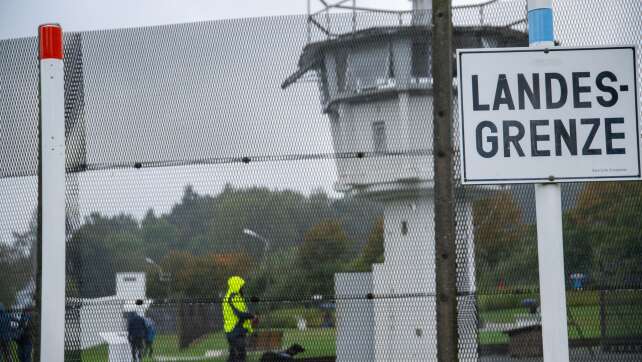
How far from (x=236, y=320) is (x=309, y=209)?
0.94m

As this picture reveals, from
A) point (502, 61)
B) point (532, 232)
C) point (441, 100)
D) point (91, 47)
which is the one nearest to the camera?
point (502, 61)

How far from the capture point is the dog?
6.76 metres

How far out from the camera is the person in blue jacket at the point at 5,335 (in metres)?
7.40

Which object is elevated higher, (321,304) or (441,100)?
(441,100)

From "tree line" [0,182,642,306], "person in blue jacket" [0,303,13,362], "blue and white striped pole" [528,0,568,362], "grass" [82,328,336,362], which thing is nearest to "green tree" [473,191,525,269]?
"tree line" [0,182,642,306]

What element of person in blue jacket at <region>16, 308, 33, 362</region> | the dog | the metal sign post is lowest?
the dog

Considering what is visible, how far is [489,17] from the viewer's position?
679 centimetres

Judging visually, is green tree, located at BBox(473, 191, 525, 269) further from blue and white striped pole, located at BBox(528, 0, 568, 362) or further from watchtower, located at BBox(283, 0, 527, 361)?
blue and white striped pole, located at BBox(528, 0, 568, 362)

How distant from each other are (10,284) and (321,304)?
246 cm

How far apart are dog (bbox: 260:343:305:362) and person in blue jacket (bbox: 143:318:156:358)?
80cm

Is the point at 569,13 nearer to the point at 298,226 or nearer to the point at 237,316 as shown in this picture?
the point at 298,226

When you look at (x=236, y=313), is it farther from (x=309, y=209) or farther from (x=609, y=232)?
(x=609, y=232)

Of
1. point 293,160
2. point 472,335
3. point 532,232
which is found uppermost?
point 293,160

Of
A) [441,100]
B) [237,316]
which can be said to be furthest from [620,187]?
[237,316]
